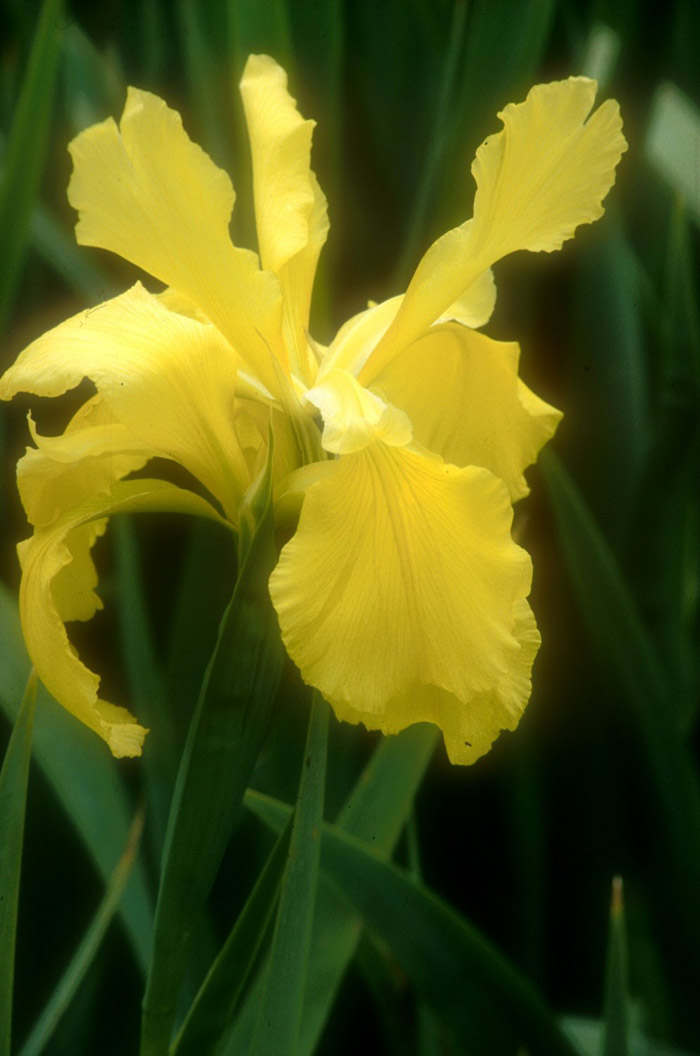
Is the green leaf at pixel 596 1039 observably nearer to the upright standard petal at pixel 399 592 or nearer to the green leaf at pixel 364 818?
the green leaf at pixel 364 818

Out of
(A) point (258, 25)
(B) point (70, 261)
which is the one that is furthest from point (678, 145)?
(B) point (70, 261)

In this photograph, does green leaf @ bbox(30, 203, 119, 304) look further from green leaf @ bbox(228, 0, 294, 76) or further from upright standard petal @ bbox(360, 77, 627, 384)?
upright standard petal @ bbox(360, 77, 627, 384)

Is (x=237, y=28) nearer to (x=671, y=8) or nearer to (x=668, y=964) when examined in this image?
(x=671, y=8)

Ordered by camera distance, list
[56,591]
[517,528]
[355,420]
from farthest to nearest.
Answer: [517,528] → [56,591] → [355,420]

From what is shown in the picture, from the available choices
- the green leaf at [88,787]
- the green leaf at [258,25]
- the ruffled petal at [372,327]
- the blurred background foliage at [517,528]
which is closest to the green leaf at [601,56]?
the blurred background foliage at [517,528]

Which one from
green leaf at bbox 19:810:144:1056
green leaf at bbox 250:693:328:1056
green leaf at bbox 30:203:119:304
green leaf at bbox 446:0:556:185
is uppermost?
green leaf at bbox 446:0:556:185

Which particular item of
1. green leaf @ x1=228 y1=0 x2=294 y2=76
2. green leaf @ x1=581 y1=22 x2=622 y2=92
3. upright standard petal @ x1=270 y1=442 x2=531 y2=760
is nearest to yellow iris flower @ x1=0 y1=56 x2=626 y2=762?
upright standard petal @ x1=270 y1=442 x2=531 y2=760

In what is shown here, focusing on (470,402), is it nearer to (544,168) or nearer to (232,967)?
(544,168)
